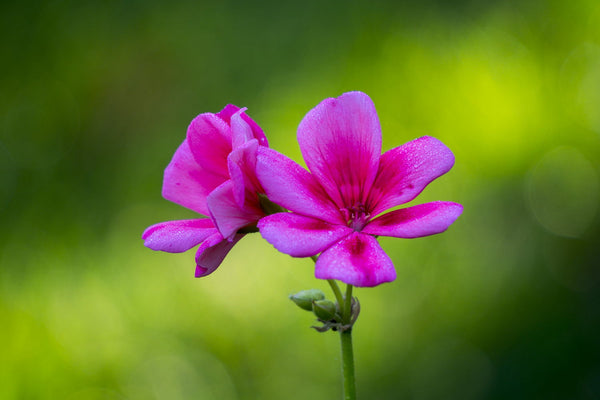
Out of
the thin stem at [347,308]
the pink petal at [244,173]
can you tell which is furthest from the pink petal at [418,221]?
the pink petal at [244,173]

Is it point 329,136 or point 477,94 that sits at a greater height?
point 477,94

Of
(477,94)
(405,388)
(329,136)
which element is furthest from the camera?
(477,94)

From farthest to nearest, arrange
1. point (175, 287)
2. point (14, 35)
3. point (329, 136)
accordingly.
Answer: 1. point (14, 35)
2. point (175, 287)
3. point (329, 136)

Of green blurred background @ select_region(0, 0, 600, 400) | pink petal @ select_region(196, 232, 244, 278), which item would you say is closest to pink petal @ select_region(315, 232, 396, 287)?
pink petal @ select_region(196, 232, 244, 278)

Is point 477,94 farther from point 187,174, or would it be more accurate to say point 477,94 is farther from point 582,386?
point 187,174

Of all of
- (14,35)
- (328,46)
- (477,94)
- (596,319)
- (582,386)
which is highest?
(14,35)

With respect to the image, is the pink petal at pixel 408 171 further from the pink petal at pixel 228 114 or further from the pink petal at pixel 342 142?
the pink petal at pixel 228 114

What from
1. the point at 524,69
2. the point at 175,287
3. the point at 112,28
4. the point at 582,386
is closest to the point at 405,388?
the point at 582,386
